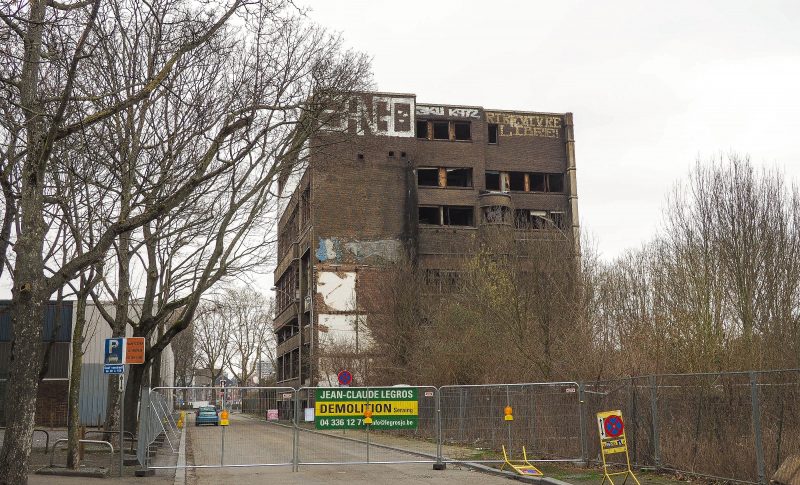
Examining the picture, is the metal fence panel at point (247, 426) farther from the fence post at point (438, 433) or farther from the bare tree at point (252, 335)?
the bare tree at point (252, 335)

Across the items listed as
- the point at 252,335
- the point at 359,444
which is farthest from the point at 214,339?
the point at 359,444

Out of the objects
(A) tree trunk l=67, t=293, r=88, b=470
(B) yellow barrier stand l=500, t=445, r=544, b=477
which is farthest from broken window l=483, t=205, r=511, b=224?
(A) tree trunk l=67, t=293, r=88, b=470

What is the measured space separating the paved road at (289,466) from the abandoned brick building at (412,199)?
102 feet

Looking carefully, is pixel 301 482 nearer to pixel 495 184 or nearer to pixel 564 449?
pixel 564 449

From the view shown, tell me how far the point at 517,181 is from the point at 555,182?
3299mm

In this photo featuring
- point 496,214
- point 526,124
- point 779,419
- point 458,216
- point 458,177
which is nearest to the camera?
point 779,419

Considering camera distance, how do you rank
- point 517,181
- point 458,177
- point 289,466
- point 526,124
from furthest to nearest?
point 517,181, point 526,124, point 458,177, point 289,466

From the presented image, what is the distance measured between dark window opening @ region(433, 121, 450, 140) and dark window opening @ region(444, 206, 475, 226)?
18.8 feet

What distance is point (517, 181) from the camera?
65.9 meters

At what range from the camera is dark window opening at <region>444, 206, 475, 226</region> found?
205 ft

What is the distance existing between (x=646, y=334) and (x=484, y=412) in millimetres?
4890

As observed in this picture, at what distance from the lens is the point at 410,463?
66.5 ft

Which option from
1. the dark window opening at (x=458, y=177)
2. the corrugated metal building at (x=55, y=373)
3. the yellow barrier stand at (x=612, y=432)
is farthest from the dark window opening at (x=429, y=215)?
the yellow barrier stand at (x=612, y=432)

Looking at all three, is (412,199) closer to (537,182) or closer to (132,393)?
(537,182)
